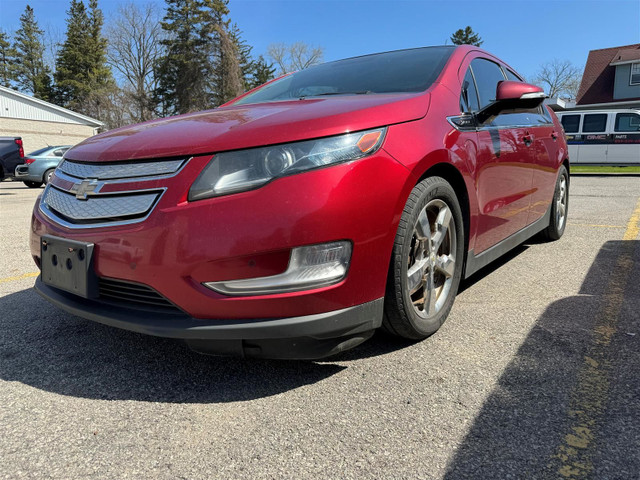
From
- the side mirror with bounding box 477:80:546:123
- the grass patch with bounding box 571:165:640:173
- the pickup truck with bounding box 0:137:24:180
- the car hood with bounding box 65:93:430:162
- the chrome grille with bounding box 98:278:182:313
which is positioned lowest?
the grass patch with bounding box 571:165:640:173

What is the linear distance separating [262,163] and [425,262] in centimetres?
97

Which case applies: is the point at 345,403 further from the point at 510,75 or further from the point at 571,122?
the point at 571,122

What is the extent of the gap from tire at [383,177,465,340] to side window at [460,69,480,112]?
0.61 meters

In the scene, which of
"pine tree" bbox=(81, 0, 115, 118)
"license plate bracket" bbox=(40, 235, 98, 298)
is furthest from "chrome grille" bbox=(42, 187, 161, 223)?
"pine tree" bbox=(81, 0, 115, 118)

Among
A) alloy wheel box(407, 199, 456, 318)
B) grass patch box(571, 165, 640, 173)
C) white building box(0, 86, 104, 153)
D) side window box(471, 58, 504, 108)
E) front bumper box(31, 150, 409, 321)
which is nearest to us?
front bumper box(31, 150, 409, 321)

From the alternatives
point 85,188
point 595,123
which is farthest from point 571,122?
point 85,188

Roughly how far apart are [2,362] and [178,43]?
126 ft

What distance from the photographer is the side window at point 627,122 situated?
1545cm

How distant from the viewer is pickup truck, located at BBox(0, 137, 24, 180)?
14688 mm

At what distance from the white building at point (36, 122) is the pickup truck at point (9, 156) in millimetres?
12895

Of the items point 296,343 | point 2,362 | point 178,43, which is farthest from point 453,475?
point 178,43

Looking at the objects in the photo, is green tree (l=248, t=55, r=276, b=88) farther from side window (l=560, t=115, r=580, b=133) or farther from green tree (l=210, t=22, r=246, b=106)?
side window (l=560, t=115, r=580, b=133)

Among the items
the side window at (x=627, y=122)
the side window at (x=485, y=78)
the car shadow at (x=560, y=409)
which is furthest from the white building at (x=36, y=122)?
the car shadow at (x=560, y=409)

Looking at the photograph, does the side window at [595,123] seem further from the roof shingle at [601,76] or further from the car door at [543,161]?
the roof shingle at [601,76]
